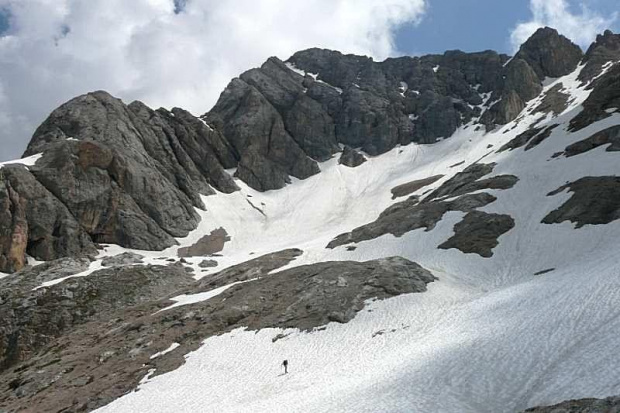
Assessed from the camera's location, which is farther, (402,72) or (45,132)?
(402,72)

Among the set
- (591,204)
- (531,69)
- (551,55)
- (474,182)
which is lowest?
(591,204)

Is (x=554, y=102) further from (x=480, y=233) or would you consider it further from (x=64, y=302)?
(x=64, y=302)

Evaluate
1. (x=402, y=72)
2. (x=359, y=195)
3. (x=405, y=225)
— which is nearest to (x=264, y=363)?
(x=405, y=225)

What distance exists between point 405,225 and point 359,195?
168 feet

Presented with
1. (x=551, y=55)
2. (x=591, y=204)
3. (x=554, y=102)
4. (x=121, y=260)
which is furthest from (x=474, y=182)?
(x=551, y=55)

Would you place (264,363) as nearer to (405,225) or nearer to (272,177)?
(405,225)

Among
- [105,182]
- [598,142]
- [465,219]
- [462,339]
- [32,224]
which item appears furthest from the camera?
[105,182]

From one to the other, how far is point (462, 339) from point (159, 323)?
92.8 feet

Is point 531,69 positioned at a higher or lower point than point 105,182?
higher

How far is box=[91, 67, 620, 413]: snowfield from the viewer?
1944cm

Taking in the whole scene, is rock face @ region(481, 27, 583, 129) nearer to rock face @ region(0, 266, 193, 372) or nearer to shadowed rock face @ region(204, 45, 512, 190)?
shadowed rock face @ region(204, 45, 512, 190)

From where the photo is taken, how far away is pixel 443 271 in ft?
151

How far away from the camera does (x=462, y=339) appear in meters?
26.5

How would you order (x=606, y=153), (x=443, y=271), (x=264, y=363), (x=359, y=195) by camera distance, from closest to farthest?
(x=264, y=363) < (x=443, y=271) < (x=606, y=153) < (x=359, y=195)
